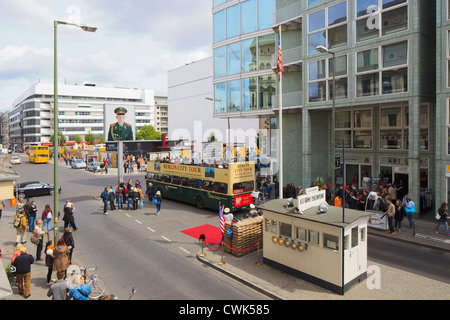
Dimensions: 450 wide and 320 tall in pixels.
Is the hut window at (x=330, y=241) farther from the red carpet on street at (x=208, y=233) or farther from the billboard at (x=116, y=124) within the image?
the billboard at (x=116, y=124)

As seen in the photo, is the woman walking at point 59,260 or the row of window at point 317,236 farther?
the woman walking at point 59,260

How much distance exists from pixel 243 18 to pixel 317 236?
26656 mm

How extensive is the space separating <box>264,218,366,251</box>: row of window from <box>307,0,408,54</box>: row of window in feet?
48.4

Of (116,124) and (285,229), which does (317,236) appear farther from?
(116,124)

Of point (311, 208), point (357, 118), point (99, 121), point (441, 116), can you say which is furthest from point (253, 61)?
point (99, 121)

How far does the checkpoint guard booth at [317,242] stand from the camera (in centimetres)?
962

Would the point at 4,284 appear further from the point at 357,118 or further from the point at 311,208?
the point at 357,118

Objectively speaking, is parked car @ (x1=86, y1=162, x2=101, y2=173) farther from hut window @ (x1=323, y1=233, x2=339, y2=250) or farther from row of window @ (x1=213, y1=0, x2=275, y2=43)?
hut window @ (x1=323, y1=233, x2=339, y2=250)

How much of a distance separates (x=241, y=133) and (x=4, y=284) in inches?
2282

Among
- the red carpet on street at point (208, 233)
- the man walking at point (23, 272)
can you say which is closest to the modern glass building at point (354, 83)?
the red carpet on street at point (208, 233)

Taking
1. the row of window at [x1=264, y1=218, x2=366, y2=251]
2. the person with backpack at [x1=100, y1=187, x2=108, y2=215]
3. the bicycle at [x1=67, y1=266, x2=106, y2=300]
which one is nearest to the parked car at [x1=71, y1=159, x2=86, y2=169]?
the person with backpack at [x1=100, y1=187, x2=108, y2=215]

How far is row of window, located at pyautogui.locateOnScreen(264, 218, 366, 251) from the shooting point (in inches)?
381

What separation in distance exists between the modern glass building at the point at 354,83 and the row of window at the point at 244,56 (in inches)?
3.9

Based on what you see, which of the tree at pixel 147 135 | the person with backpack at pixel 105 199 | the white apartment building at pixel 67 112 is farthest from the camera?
the white apartment building at pixel 67 112
